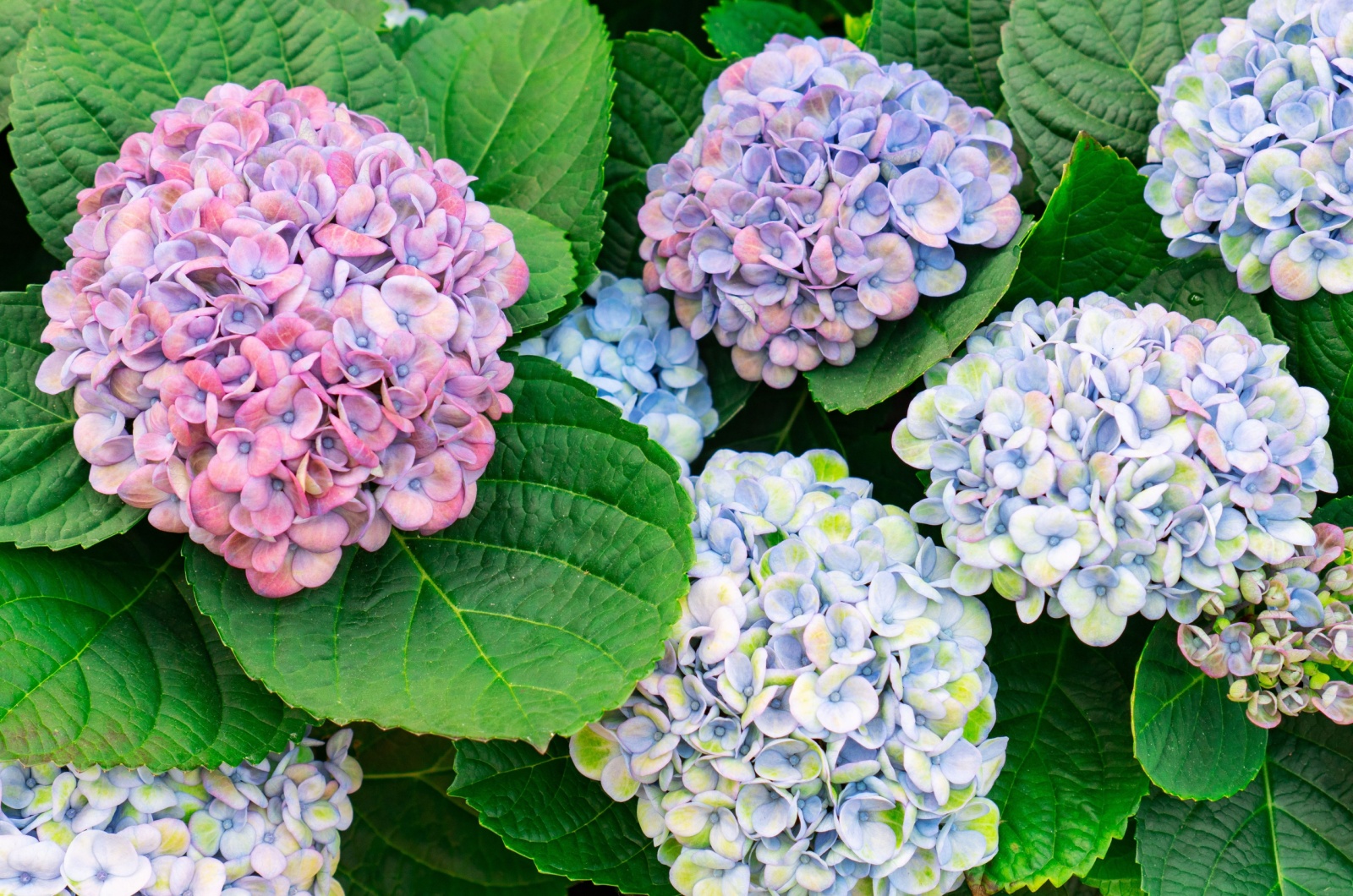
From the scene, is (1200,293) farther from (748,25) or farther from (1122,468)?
(748,25)

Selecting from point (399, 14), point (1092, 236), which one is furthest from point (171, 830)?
point (399, 14)

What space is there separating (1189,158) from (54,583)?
3.78 ft

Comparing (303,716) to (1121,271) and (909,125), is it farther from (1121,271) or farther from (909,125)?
(1121,271)

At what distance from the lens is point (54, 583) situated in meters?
1.02

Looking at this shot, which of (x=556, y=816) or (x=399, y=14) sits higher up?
(x=399, y=14)

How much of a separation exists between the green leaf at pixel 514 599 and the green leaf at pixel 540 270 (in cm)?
5

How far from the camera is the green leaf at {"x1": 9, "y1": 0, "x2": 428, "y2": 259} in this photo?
1123 mm

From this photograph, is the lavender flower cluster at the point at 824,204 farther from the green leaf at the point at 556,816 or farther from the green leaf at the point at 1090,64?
the green leaf at the point at 556,816

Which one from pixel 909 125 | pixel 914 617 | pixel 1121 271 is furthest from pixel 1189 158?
pixel 914 617

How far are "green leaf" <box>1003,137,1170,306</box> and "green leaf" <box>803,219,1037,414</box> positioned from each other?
3 cm

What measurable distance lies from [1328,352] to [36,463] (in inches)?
48.4

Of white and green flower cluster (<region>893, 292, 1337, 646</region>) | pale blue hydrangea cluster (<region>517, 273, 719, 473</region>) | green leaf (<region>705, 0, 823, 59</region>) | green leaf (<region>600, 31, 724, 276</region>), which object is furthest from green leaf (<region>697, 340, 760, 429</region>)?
green leaf (<region>705, 0, 823, 59</region>)

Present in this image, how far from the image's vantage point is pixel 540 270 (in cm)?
114

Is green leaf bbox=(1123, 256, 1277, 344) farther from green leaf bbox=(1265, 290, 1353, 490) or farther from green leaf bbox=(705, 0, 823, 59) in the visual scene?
green leaf bbox=(705, 0, 823, 59)
